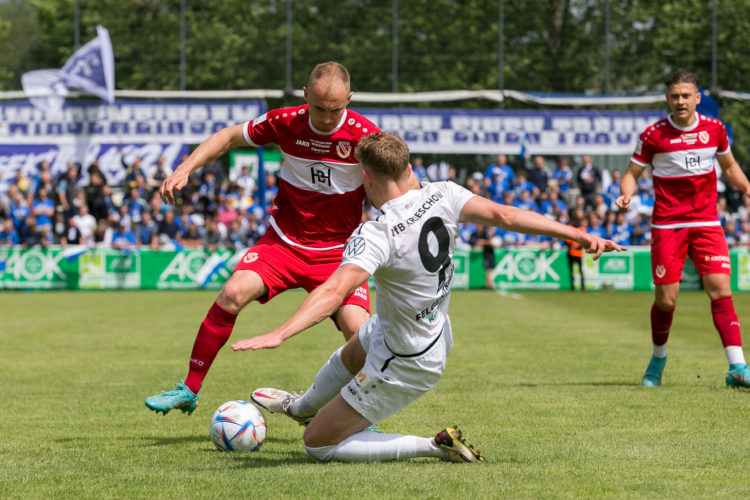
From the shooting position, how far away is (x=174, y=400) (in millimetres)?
6316

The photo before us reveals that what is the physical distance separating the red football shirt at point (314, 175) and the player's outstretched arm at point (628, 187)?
8.60ft

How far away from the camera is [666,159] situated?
29.5 feet

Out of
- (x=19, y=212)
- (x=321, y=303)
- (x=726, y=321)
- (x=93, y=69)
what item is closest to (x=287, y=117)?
(x=321, y=303)

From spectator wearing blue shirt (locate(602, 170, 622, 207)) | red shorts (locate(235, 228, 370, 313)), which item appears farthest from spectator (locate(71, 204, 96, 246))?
red shorts (locate(235, 228, 370, 313))

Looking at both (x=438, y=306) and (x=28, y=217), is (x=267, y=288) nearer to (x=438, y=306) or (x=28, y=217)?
(x=438, y=306)

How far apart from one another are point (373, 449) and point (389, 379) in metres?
0.48

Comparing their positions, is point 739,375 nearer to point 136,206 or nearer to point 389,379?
point 389,379

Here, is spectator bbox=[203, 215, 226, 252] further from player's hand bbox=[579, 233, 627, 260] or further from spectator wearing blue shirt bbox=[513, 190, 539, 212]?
player's hand bbox=[579, 233, 627, 260]

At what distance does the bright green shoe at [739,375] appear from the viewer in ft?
27.9

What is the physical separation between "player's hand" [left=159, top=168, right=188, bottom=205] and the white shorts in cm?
173

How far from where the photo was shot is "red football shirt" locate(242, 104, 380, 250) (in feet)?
22.2

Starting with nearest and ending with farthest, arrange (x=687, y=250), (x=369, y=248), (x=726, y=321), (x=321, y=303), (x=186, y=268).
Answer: (x=321, y=303)
(x=369, y=248)
(x=726, y=321)
(x=687, y=250)
(x=186, y=268)

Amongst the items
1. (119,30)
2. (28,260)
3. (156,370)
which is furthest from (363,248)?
(119,30)

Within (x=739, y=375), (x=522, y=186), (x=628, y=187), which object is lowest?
(x=522, y=186)
